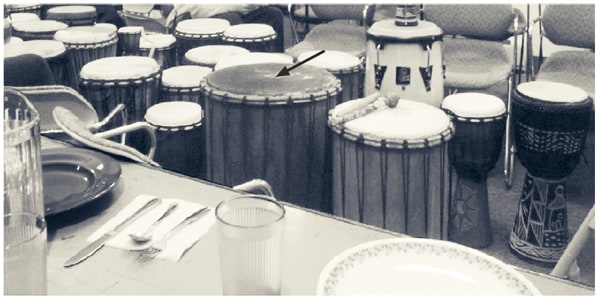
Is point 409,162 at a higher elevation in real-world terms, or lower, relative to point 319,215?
lower

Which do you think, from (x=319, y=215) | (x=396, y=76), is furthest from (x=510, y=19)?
(x=319, y=215)

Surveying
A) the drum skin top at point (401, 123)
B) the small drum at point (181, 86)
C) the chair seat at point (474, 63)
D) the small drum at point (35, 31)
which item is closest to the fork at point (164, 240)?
the drum skin top at point (401, 123)

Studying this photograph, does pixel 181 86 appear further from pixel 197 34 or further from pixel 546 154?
pixel 546 154

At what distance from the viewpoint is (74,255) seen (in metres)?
1.01

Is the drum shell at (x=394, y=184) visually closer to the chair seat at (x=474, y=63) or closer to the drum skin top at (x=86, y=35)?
the chair seat at (x=474, y=63)

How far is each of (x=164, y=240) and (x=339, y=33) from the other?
2.80 metres

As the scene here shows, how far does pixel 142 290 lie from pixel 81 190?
310 millimetres

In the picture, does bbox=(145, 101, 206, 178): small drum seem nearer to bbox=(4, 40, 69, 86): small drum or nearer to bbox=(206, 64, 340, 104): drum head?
bbox=(206, 64, 340, 104): drum head

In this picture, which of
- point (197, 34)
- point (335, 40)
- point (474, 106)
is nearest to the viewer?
point (474, 106)

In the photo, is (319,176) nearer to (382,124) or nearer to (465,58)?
(382,124)

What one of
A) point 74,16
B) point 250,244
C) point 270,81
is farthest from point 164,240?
point 74,16

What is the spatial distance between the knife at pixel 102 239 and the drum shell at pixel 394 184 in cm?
90

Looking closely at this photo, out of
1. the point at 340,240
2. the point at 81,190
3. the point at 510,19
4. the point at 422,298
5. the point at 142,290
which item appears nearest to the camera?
the point at 422,298

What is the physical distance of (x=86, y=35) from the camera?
3.20m
